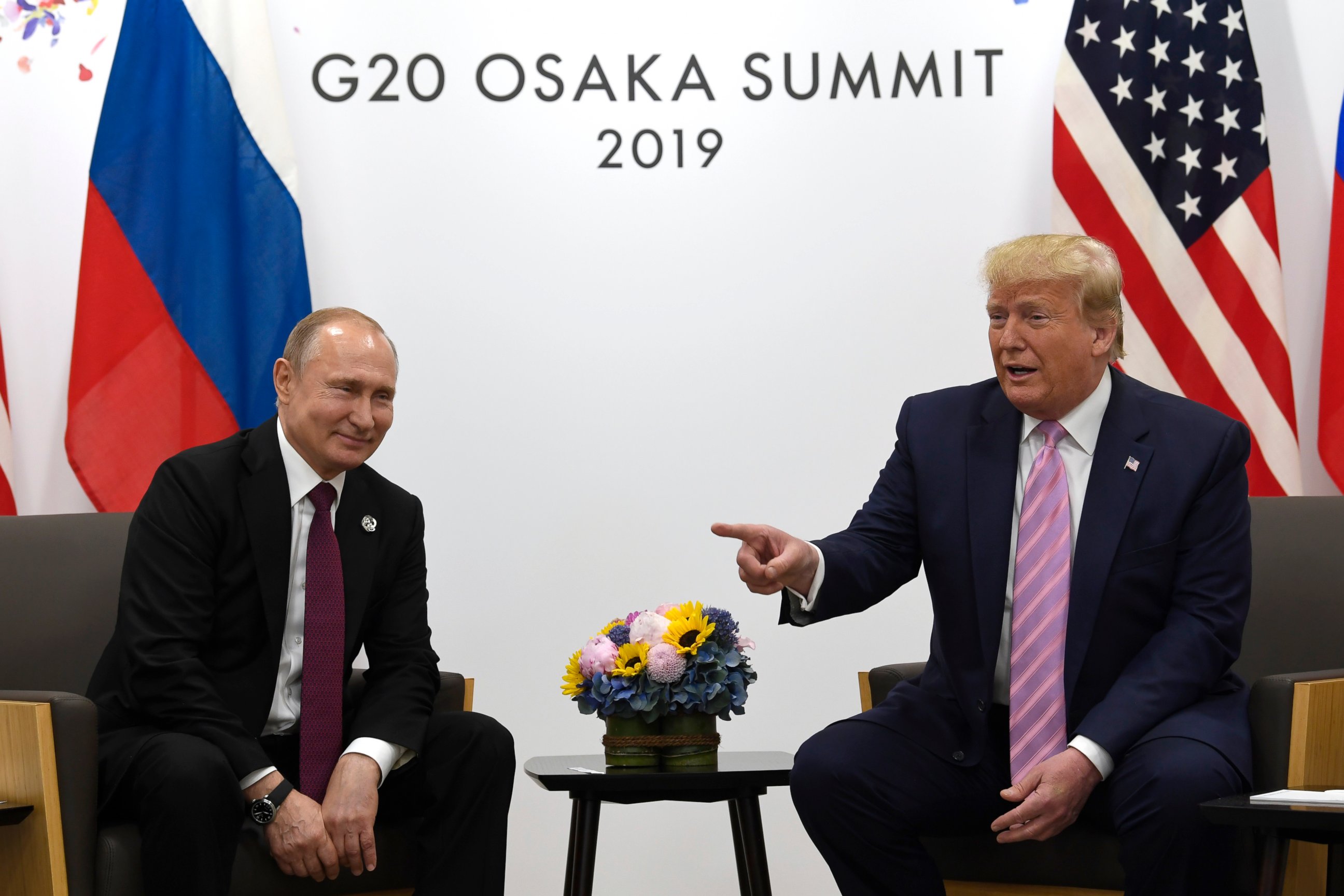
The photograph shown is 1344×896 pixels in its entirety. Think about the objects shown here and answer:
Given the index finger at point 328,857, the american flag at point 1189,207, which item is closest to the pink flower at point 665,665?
the index finger at point 328,857

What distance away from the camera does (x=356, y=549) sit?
8.95 ft

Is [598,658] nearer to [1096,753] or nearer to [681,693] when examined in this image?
[681,693]

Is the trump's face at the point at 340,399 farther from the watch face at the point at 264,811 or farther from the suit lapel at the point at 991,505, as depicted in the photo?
the suit lapel at the point at 991,505

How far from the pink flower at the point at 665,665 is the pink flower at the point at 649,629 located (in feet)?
0.17

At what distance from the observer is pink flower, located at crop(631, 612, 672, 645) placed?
2719 mm

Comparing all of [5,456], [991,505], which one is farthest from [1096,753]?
[5,456]

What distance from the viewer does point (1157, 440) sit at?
8.59 feet

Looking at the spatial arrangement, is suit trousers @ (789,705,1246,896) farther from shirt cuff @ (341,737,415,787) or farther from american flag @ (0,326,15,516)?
american flag @ (0,326,15,516)

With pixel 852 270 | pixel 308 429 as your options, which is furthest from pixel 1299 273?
pixel 308 429

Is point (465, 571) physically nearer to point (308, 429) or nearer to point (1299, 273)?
point (308, 429)

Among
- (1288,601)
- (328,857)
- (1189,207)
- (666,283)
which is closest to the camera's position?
(328,857)

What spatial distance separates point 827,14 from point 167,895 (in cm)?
288

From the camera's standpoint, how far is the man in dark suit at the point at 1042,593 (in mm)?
2414

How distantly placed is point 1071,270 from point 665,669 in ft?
3.64
